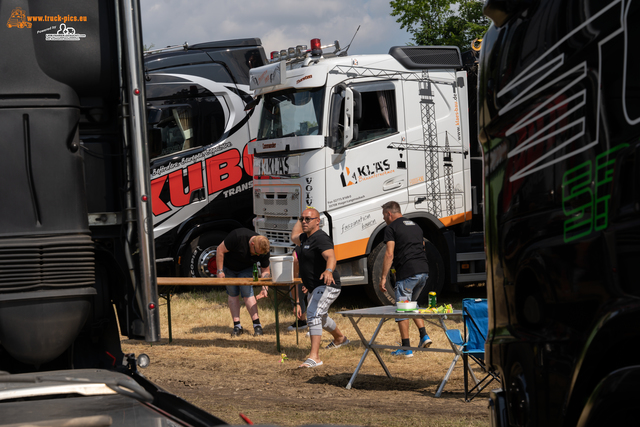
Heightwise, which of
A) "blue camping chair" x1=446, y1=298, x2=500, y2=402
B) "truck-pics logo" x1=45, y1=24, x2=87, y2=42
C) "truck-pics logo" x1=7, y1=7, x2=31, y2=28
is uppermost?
"truck-pics logo" x1=7, y1=7, x2=31, y2=28

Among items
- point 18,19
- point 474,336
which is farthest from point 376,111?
point 18,19

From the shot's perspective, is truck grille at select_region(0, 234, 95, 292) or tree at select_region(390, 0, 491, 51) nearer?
truck grille at select_region(0, 234, 95, 292)

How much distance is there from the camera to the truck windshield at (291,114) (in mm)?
10062

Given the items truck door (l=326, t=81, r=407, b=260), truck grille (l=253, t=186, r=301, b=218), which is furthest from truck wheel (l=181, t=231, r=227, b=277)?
truck door (l=326, t=81, r=407, b=260)

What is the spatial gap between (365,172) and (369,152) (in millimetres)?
288

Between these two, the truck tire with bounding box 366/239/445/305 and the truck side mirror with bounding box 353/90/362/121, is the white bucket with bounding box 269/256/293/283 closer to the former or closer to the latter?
the truck tire with bounding box 366/239/445/305

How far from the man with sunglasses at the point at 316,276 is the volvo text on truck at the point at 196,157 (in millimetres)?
4345

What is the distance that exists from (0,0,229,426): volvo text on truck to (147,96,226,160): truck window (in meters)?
7.73

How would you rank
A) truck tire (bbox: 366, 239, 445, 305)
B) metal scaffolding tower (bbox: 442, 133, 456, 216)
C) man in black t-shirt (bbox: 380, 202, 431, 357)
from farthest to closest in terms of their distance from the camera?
metal scaffolding tower (bbox: 442, 133, 456, 216)
truck tire (bbox: 366, 239, 445, 305)
man in black t-shirt (bbox: 380, 202, 431, 357)

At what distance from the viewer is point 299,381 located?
751 cm

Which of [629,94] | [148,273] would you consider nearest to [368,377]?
[148,273]

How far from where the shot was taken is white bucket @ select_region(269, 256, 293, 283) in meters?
8.81

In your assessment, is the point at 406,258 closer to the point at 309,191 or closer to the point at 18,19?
the point at 309,191

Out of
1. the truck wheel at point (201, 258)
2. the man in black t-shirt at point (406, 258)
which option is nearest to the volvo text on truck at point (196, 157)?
the truck wheel at point (201, 258)
